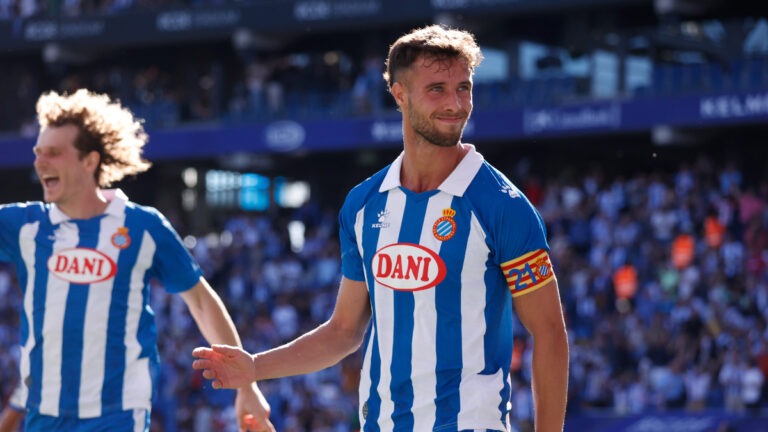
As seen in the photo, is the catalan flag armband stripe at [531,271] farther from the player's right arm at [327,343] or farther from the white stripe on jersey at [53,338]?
the white stripe on jersey at [53,338]

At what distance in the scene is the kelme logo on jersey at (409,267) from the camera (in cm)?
417

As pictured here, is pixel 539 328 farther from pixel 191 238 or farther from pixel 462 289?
pixel 191 238

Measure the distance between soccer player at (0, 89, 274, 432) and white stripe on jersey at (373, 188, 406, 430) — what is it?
1.64m

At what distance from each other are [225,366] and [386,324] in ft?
1.71

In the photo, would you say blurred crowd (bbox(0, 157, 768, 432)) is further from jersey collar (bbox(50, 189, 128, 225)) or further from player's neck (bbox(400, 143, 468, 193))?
player's neck (bbox(400, 143, 468, 193))

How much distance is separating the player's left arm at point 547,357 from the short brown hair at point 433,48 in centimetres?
75

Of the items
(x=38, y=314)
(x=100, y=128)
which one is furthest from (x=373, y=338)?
(x=100, y=128)

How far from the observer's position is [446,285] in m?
4.16

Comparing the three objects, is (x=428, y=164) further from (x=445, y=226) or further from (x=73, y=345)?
(x=73, y=345)

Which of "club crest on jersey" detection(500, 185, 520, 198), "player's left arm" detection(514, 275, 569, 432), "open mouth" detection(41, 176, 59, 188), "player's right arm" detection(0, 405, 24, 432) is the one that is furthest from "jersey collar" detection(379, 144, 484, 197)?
"player's right arm" detection(0, 405, 24, 432)

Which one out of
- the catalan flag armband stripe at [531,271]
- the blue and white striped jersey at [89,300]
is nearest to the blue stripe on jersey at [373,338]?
the catalan flag armband stripe at [531,271]

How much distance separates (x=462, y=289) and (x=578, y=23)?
20589 millimetres

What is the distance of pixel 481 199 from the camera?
417 centimetres

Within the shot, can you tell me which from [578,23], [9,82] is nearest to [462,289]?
[578,23]
